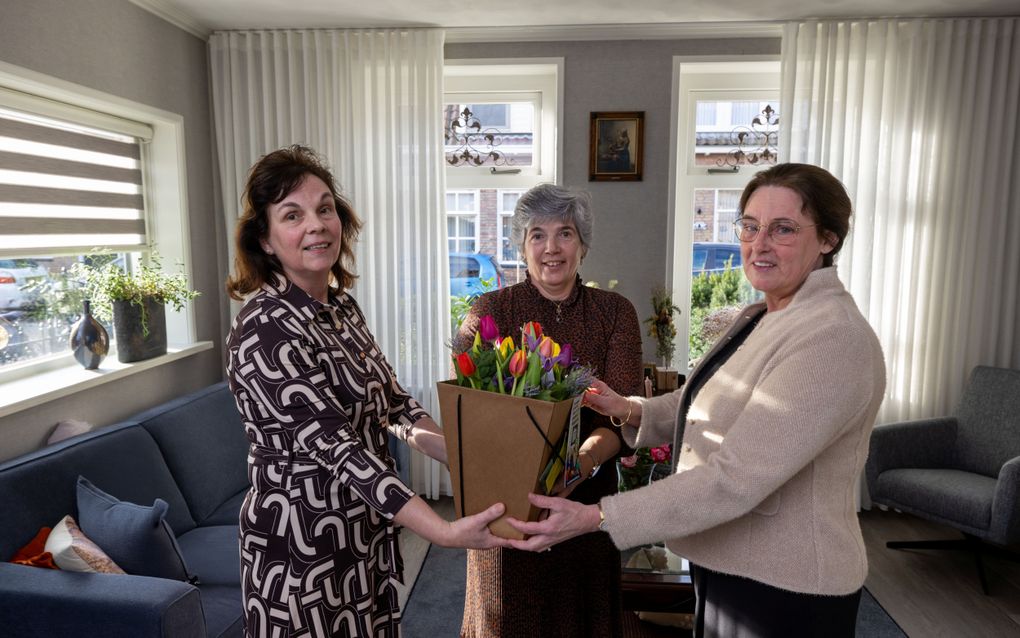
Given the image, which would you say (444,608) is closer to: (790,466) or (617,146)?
(790,466)

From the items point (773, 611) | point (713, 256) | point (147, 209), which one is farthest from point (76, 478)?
point (713, 256)

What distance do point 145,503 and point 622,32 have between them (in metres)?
→ 3.21

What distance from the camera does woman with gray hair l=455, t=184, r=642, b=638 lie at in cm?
168

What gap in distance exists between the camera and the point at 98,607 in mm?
1776

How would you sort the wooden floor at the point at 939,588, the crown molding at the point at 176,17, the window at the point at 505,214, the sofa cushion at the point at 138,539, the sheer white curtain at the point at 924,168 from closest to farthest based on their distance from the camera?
the sofa cushion at the point at 138,539
the wooden floor at the point at 939,588
the crown molding at the point at 176,17
the sheer white curtain at the point at 924,168
the window at the point at 505,214

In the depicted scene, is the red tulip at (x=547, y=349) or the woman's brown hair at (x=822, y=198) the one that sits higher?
the woman's brown hair at (x=822, y=198)

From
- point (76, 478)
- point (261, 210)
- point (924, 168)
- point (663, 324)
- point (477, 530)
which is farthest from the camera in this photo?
point (663, 324)

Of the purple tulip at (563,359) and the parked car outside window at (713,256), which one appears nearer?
the purple tulip at (563,359)

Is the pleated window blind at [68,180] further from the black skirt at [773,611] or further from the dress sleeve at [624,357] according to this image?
the black skirt at [773,611]

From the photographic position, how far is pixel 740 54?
370 centimetres

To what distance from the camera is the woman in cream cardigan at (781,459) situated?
1167 mm

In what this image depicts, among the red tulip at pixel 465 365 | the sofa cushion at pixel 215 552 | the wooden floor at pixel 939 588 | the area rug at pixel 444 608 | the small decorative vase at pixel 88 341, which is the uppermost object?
the red tulip at pixel 465 365

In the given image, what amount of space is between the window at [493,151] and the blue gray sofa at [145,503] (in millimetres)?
1732

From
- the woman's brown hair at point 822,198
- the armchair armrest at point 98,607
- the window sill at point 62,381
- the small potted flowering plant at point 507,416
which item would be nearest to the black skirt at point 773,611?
the small potted flowering plant at point 507,416
